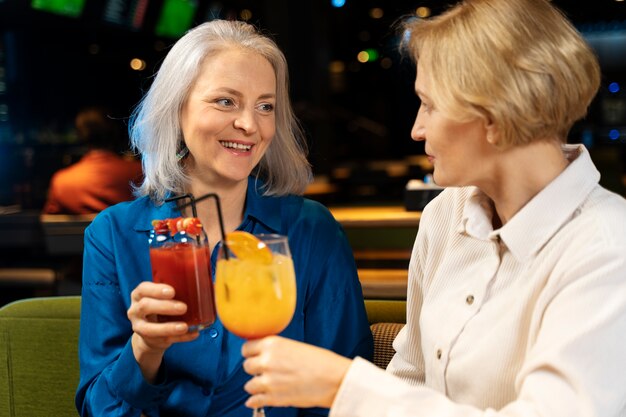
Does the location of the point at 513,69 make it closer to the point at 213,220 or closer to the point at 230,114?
the point at 230,114

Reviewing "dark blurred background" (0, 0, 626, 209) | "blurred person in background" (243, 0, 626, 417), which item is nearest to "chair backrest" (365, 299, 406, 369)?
"blurred person in background" (243, 0, 626, 417)

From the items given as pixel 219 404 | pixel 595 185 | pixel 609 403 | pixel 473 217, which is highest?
pixel 595 185

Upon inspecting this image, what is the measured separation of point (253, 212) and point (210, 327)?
1.08 ft

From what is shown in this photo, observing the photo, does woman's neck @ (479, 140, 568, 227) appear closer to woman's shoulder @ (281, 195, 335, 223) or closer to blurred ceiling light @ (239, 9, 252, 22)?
woman's shoulder @ (281, 195, 335, 223)

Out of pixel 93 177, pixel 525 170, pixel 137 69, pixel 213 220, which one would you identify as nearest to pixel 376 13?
pixel 137 69

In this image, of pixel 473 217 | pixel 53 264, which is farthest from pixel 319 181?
pixel 473 217

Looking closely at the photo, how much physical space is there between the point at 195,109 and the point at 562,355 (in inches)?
44.0

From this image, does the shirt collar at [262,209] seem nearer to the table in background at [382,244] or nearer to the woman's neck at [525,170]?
the woman's neck at [525,170]

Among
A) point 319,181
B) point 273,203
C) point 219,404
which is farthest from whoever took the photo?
point 319,181

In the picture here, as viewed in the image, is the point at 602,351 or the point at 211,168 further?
the point at 211,168

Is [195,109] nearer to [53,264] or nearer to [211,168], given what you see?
[211,168]

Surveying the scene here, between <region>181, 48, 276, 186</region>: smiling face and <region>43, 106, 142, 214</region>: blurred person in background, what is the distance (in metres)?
3.61

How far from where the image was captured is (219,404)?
1.94 metres

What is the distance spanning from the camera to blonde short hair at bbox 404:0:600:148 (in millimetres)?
1368
